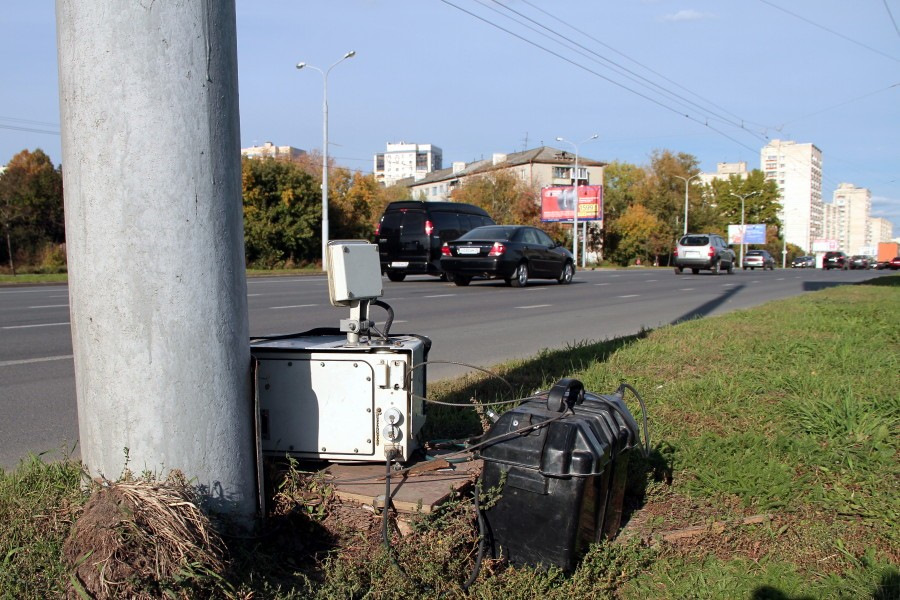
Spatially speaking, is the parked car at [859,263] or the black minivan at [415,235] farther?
the parked car at [859,263]

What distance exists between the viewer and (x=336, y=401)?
3.21m

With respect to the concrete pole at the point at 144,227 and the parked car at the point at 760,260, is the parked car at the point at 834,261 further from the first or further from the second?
the concrete pole at the point at 144,227

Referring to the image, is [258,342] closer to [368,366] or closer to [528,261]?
[368,366]

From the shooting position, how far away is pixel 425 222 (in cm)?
2133

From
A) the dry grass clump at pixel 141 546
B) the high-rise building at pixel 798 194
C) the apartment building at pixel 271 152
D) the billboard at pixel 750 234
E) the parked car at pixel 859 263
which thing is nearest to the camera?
the dry grass clump at pixel 141 546

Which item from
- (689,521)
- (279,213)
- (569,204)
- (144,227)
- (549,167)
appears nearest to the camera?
(144,227)

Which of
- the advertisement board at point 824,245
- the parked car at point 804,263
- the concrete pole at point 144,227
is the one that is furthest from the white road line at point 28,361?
the advertisement board at point 824,245

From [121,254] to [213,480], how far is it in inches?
35.0

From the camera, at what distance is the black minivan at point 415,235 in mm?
21250

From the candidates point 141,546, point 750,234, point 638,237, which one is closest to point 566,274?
point 141,546

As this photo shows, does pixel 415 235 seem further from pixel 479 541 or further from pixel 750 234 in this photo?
pixel 750 234

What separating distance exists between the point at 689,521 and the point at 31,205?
128ft

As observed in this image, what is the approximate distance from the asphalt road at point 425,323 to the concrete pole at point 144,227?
151 centimetres

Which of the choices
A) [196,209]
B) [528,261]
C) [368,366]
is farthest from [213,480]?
[528,261]
